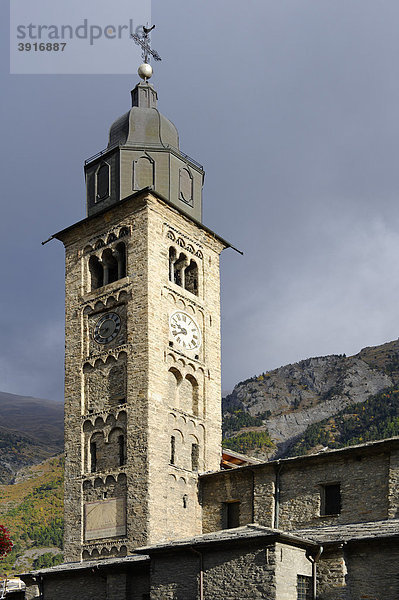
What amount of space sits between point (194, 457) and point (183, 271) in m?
9.18

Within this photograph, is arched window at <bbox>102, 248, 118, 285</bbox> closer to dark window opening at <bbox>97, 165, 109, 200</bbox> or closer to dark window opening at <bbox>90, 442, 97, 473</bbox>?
dark window opening at <bbox>97, 165, 109, 200</bbox>

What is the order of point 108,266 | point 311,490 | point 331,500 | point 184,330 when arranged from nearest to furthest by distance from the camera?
point 331,500
point 311,490
point 184,330
point 108,266

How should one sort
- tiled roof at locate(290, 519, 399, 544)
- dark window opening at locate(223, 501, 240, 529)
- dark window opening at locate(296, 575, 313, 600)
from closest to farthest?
1. dark window opening at locate(296, 575, 313, 600)
2. tiled roof at locate(290, 519, 399, 544)
3. dark window opening at locate(223, 501, 240, 529)

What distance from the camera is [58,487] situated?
13388 centimetres

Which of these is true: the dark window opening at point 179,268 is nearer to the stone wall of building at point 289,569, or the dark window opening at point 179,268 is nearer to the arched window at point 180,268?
the arched window at point 180,268

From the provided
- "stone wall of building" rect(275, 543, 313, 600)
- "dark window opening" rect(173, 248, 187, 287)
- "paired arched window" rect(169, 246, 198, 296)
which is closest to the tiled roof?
"stone wall of building" rect(275, 543, 313, 600)

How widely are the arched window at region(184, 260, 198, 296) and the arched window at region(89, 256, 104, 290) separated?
425 cm

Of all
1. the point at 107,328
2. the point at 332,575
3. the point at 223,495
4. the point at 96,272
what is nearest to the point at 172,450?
the point at 223,495

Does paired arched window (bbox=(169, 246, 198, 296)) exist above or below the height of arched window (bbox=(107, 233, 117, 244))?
below

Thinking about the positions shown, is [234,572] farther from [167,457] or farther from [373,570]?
[167,457]

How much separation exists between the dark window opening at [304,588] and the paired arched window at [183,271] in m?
17.2

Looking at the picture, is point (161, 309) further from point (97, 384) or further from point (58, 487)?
point (58, 487)

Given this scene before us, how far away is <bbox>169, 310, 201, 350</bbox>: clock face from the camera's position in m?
37.3

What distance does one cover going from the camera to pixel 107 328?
37500 millimetres
